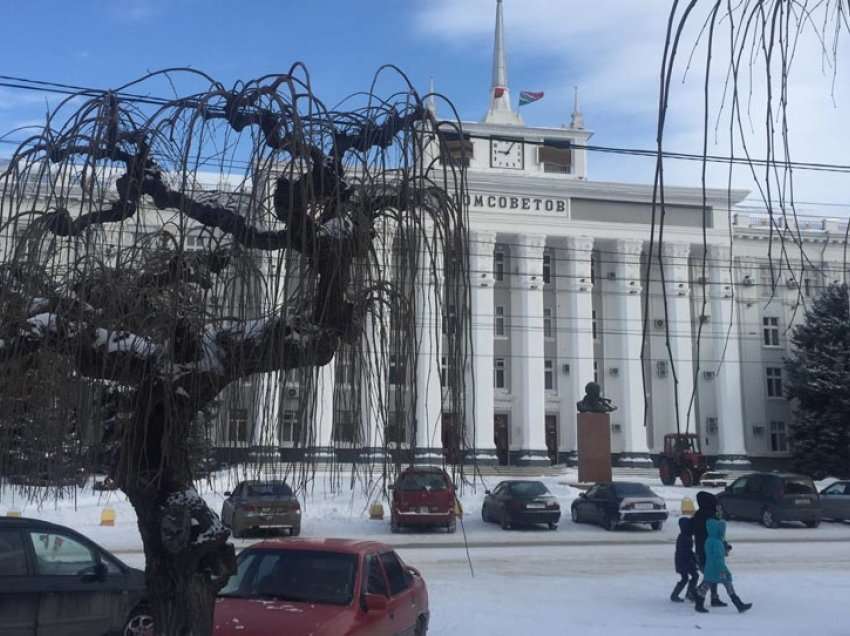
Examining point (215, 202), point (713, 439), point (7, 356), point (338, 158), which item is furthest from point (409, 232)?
point (713, 439)

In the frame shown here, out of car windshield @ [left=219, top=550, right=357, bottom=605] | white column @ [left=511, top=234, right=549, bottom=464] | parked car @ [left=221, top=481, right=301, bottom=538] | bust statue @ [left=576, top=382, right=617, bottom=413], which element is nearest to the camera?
car windshield @ [left=219, top=550, right=357, bottom=605]

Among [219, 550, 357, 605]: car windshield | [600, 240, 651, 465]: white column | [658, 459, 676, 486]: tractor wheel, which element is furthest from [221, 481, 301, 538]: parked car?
[600, 240, 651, 465]: white column

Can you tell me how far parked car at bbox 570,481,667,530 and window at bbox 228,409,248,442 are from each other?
2554cm

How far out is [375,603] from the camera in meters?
8.42

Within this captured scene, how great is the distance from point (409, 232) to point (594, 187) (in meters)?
51.2

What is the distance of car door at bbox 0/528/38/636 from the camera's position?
351 inches

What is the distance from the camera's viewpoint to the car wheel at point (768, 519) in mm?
30641

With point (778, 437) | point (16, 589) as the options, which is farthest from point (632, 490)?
point (778, 437)

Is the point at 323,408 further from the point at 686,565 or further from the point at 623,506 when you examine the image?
the point at 623,506

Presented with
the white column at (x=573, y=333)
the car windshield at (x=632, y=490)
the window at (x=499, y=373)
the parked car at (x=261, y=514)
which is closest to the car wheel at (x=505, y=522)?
the car windshield at (x=632, y=490)

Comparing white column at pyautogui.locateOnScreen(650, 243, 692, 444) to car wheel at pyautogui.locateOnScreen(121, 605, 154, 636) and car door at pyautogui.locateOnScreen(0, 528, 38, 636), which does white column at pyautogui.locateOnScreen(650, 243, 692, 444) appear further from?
car door at pyautogui.locateOnScreen(0, 528, 38, 636)

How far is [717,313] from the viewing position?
5172 cm

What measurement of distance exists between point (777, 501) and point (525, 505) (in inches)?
348

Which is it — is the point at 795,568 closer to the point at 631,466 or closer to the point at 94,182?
the point at 94,182
